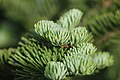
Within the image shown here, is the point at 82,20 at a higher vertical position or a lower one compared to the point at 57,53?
higher

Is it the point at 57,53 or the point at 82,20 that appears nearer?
the point at 57,53

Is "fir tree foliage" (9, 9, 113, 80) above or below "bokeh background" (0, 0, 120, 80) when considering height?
below

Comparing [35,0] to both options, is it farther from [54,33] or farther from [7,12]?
[54,33]

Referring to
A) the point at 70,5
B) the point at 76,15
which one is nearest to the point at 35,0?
the point at 70,5

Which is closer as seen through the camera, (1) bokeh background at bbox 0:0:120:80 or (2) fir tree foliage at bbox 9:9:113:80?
(2) fir tree foliage at bbox 9:9:113:80
